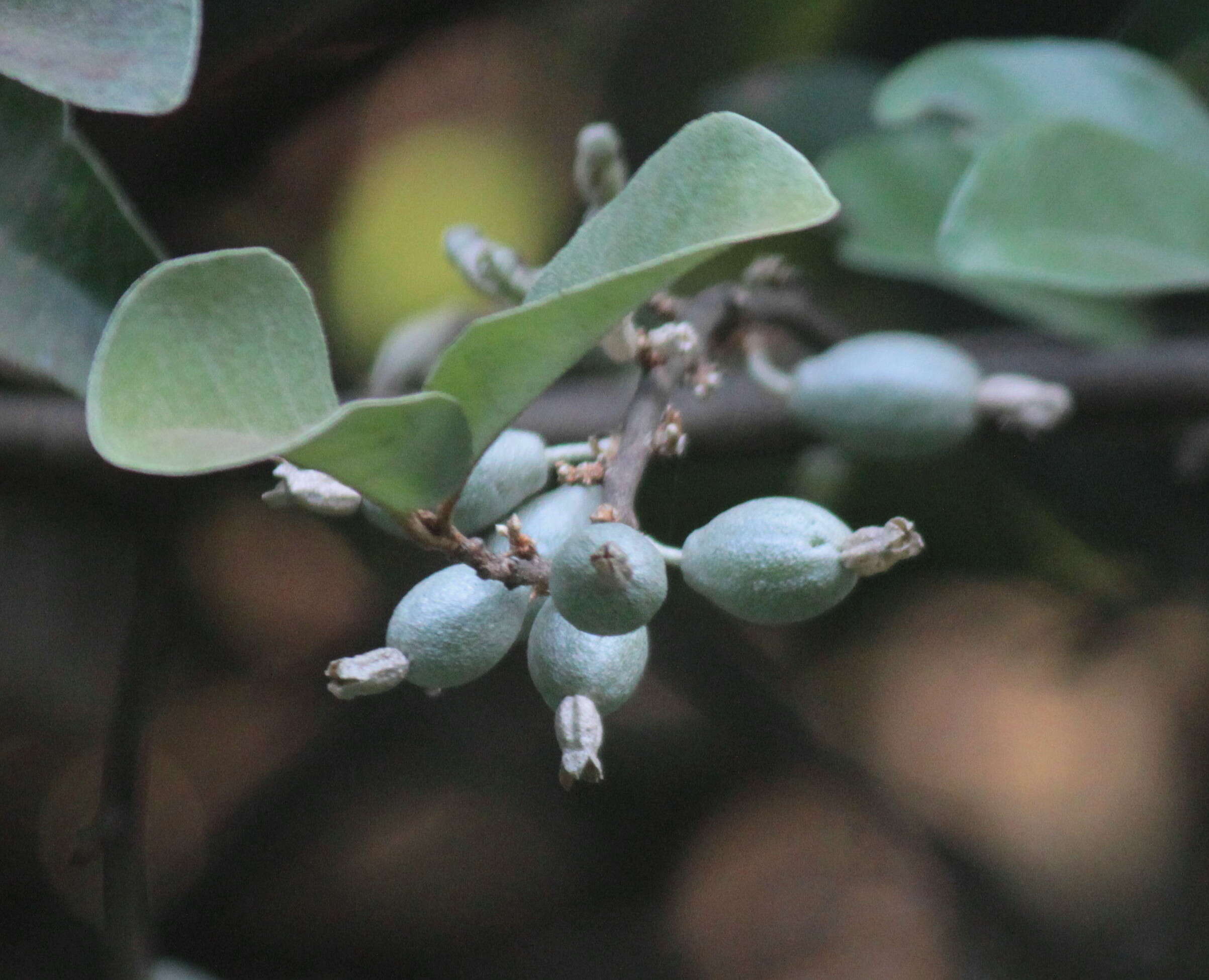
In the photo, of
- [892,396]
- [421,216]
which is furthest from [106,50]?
[421,216]

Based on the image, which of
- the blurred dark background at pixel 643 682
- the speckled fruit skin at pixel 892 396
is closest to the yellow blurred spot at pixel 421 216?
the blurred dark background at pixel 643 682

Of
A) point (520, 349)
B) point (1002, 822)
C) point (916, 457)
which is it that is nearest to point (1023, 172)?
point (916, 457)

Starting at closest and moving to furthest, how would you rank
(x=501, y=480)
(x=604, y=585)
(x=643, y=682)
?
(x=604, y=585), (x=501, y=480), (x=643, y=682)

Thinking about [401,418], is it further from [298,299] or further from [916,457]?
[916,457]

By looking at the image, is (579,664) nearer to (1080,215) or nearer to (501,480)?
(501,480)

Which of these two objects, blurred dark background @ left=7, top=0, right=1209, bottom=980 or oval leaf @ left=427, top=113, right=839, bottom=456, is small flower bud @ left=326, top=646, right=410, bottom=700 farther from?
blurred dark background @ left=7, top=0, right=1209, bottom=980
